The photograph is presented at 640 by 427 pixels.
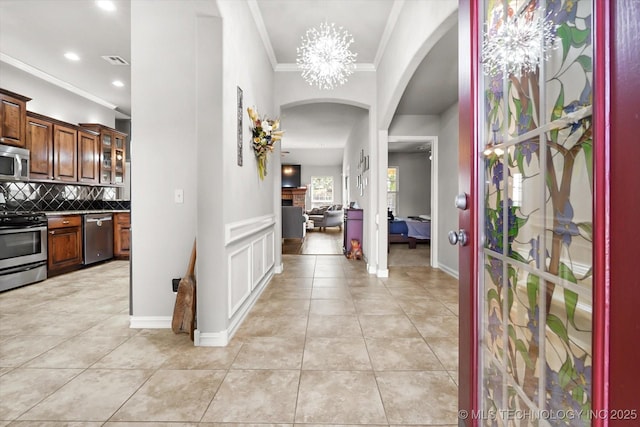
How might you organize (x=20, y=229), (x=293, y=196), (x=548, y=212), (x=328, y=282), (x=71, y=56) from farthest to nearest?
(x=293, y=196), (x=71, y=56), (x=328, y=282), (x=20, y=229), (x=548, y=212)

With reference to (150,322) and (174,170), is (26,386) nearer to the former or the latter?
(150,322)

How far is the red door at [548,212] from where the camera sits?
55cm

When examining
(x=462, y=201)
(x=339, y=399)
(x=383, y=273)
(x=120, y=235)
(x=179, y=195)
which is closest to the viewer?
(x=462, y=201)

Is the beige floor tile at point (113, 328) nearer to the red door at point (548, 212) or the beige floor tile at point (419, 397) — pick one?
the beige floor tile at point (419, 397)

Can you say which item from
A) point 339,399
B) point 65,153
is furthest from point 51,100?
point 339,399

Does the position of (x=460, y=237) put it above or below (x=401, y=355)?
above

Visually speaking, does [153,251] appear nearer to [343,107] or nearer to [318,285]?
[318,285]

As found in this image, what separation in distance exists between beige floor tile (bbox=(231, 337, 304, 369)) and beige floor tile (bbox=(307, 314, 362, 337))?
0.71ft

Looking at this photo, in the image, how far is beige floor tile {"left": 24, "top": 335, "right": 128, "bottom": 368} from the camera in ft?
6.57

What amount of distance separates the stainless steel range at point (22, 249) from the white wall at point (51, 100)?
1.90 meters

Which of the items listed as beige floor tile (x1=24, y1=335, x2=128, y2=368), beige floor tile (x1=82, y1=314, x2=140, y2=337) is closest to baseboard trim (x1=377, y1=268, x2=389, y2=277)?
beige floor tile (x1=82, y1=314, x2=140, y2=337)

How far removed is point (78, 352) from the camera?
7.11 ft

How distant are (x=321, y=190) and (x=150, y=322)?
38.4ft

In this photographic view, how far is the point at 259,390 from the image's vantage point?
5.62 ft
